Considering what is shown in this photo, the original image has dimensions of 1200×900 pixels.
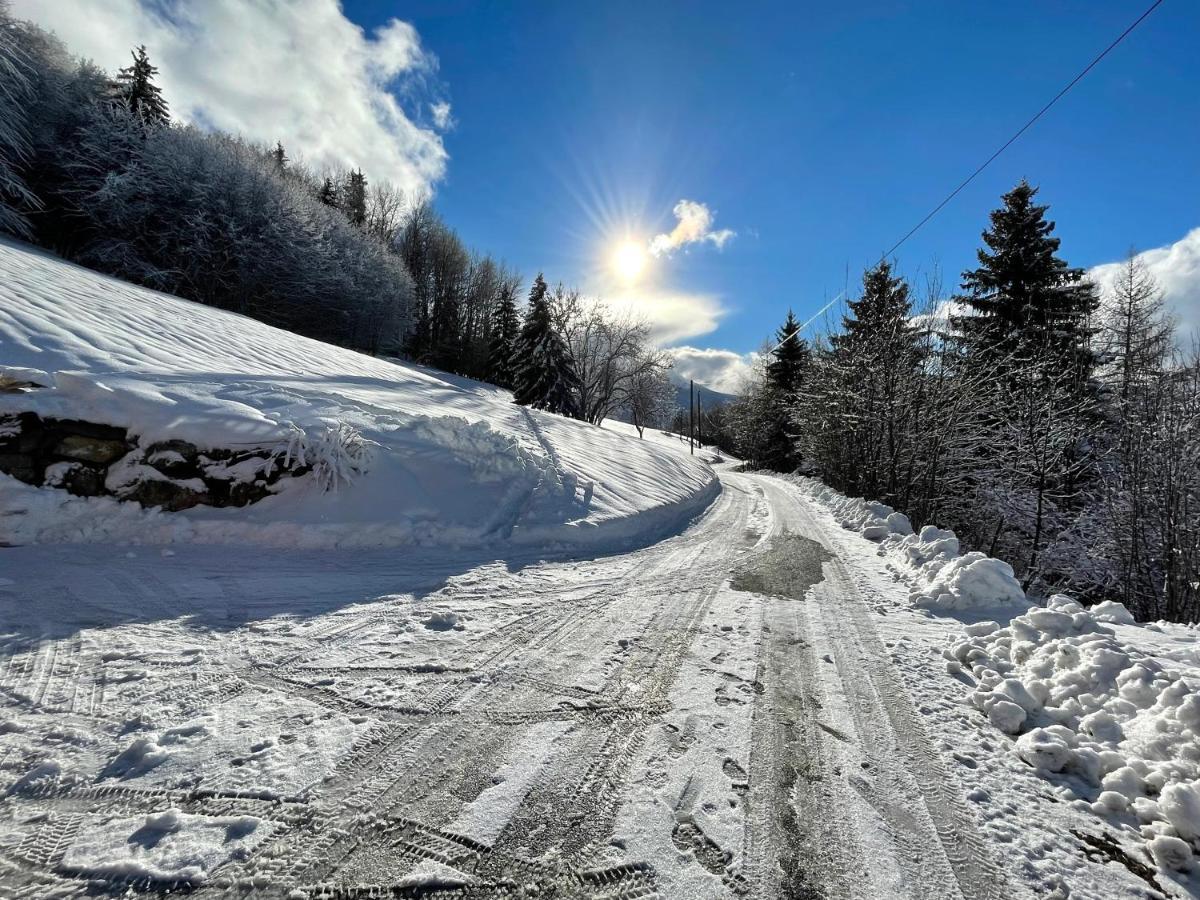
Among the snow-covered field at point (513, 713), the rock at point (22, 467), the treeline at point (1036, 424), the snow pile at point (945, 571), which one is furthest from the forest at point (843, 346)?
the rock at point (22, 467)

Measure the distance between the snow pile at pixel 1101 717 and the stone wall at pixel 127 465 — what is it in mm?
6834

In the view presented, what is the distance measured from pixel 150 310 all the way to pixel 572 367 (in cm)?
2049

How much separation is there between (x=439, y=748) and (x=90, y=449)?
16.8ft

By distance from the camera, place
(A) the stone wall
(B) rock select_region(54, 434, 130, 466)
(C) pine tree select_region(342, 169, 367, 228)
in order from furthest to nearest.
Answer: (C) pine tree select_region(342, 169, 367, 228) → (B) rock select_region(54, 434, 130, 466) → (A) the stone wall

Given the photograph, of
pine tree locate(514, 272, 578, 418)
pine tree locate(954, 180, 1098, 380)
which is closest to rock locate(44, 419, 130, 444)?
pine tree locate(954, 180, 1098, 380)

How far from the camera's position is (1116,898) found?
5.66ft

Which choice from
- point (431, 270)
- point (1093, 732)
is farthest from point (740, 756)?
point (431, 270)

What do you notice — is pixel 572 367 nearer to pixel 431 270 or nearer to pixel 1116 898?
pixel 431 270

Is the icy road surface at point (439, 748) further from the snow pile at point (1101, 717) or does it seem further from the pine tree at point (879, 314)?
the pine tree at point (879, 314)

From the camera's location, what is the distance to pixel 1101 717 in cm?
255

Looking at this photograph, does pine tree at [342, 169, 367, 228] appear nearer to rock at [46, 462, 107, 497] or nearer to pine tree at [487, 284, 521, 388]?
pine tree at [487, 284, 521, 388]

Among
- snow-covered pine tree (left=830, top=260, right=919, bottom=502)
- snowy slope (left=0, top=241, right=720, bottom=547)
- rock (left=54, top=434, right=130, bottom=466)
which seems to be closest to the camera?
rock (left=54, top=434, right=130, bottom=466)

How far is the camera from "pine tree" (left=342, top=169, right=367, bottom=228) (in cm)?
4259

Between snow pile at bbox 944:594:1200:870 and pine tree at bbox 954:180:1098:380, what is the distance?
45.7ft
